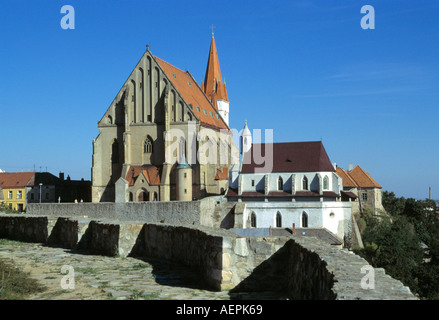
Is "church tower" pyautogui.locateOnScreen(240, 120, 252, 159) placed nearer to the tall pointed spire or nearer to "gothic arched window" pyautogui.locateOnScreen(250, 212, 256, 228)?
"gothic arched window" pyautogui.locateOnScreen(250, 212, 256, 228)

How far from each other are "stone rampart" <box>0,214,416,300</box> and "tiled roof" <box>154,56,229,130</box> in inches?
1926

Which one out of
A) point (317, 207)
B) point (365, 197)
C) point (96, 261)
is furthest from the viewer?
point (365, 197)

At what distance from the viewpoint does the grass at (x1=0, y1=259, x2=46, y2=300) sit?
326 inches

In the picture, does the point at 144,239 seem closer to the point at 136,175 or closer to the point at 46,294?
the point at 46,294

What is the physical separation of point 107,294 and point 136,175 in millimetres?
52822

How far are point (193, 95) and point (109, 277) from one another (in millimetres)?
60558

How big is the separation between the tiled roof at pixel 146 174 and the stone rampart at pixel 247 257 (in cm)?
4327

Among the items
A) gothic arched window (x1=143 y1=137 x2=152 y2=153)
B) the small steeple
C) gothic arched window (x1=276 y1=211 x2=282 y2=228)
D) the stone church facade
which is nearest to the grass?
the stone church facade

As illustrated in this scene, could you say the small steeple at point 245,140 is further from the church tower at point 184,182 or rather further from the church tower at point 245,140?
the church tower at point 184,182

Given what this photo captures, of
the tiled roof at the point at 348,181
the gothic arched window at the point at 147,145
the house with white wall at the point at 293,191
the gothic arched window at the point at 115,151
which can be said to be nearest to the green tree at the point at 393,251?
the house with white wall at the point at 293,191

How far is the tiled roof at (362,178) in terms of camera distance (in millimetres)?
82500

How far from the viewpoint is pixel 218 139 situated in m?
68.9

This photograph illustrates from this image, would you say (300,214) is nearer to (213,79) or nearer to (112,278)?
(213,79)

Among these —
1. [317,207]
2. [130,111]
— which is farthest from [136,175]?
[317,207]
